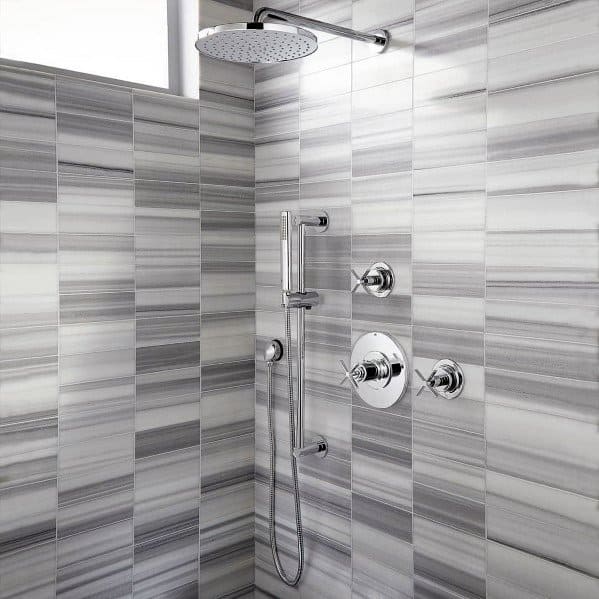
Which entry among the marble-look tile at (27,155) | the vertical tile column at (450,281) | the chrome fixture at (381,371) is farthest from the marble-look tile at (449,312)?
the marble-look tile at (27,155)

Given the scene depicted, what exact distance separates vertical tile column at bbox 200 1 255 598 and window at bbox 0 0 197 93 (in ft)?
0.39

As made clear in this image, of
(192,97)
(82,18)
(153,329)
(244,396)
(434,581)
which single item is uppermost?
(82,18)

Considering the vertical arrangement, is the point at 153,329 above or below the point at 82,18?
below

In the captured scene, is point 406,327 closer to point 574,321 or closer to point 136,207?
point 574,321

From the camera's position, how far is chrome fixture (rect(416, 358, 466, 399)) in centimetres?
168

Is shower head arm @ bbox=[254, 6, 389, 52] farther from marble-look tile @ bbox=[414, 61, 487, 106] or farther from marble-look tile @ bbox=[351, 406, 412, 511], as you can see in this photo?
marble-look tile @ bbox=[351, 406, 412, 511]

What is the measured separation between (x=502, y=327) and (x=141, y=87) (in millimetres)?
1159

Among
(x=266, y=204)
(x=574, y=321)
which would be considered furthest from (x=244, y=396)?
(x=574, y=321)

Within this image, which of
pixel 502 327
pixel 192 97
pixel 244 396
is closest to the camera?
pixel 502 327

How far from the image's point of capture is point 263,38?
58.8 inches

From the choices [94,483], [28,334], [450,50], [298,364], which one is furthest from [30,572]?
[450,50]

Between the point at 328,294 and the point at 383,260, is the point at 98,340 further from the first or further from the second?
the point at 383,260

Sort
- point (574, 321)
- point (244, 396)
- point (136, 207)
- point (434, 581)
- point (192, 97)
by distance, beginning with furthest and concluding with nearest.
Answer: point (244, 396), point (192, 97), point (136, 207), point (434, 581), point (574, 321)

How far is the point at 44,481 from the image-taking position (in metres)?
1.80
